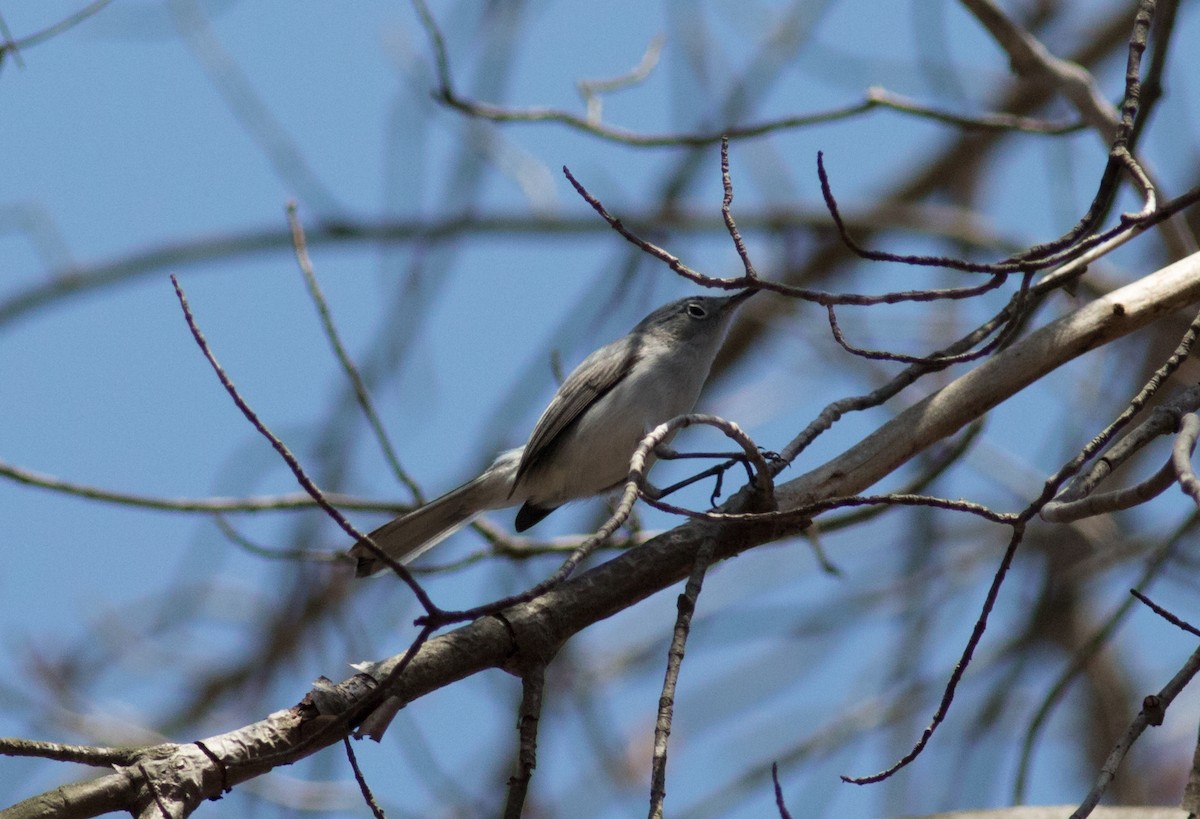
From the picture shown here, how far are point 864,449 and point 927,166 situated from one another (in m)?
4.03

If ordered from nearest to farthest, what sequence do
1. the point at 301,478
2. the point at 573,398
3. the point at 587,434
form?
the point at 301,478
the point at 587,434
the point at 573,398

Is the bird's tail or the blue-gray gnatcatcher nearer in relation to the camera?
the bird's tail

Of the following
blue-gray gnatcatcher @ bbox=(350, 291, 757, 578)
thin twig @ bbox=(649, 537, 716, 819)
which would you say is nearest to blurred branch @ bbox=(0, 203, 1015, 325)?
blue-gray gnatcatcher @ bbox=(350, 291, 757, 578)

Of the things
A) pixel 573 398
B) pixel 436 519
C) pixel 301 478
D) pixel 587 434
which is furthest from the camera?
pixel 573 398

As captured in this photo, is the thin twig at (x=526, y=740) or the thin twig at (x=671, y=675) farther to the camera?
the thin twig at (x=526, y=740)

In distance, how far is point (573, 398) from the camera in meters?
4.56

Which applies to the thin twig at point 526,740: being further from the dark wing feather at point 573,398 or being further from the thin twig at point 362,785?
the dark wing feather at point 573,398

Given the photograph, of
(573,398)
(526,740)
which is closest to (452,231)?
(573,398)

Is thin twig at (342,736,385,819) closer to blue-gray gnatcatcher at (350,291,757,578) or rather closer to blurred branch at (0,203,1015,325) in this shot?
blue-gray gnatcatcher at (350,291,757,578)

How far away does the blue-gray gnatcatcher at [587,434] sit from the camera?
14.1ft

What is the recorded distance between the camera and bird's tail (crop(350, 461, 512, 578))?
164 inches

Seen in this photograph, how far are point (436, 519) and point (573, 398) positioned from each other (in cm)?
72

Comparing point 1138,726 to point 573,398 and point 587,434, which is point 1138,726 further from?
point 573,398

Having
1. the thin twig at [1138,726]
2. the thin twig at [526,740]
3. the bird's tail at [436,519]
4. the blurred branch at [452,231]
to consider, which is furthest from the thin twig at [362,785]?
the blurred branch at [452,231]
